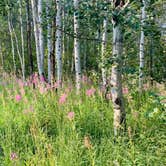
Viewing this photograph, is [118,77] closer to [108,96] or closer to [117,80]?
[117,80]

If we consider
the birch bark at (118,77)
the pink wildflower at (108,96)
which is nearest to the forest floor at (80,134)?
the pink wildflower at (108,96)

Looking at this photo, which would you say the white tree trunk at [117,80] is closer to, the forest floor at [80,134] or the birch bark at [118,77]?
the birch bark at [118,77]

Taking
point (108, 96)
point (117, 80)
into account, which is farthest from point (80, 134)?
point (108, 96)

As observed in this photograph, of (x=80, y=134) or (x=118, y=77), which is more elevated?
(x=118, y=77)

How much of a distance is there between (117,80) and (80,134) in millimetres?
1089

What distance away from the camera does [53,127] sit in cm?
601

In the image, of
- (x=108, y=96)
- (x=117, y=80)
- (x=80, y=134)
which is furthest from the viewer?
(x=108, y=96)

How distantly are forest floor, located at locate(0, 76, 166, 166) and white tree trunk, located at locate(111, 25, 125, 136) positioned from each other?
0.17 metres

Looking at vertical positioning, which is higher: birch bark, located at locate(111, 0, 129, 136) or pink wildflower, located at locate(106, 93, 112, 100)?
birch bark, located at locate(111, 0, 129, 136)

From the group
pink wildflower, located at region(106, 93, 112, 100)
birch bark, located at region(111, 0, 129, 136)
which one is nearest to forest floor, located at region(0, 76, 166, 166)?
pink wildflower, located at region(106, 93, 112, 100)

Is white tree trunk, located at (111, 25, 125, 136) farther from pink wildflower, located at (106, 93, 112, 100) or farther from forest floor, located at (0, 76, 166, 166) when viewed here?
pink wildflower, located at (106, 93, 112, 100)

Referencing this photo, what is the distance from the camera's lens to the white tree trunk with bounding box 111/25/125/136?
16.0 feet

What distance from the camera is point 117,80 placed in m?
5.02

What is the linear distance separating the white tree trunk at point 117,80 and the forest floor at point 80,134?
0.55 feet
